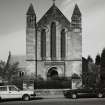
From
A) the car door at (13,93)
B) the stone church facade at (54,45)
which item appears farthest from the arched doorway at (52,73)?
the car door at (13,93)

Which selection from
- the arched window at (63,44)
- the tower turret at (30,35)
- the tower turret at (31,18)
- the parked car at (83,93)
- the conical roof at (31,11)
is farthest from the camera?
the conical roof at (31,11)

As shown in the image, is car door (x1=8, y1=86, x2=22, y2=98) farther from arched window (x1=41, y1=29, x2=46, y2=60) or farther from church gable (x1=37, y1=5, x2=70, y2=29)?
church gable (x1=37, y1=5, x2=70, y2=29)

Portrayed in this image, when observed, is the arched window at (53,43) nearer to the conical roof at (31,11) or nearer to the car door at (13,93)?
the conical roof at (31,11)

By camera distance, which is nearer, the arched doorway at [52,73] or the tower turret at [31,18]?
the arched doorway at [52,73]

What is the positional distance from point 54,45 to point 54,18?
15.6 feet

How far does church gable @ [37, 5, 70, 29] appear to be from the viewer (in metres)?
48.5

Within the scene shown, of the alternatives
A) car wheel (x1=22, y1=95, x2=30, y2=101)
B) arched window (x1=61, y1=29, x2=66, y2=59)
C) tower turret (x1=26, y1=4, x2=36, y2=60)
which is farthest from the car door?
arched window (x1=61, y1=29, x2=66, y2=59)

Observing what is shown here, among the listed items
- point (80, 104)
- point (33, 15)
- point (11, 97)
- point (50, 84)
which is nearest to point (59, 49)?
point (33, 15)

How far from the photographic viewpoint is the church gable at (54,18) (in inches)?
1909

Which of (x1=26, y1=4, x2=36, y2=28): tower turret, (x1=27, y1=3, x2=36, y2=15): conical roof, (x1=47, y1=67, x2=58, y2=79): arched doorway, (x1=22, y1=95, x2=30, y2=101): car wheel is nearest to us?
(x1=22, y1=95, x2=30, y2=101): car wheel

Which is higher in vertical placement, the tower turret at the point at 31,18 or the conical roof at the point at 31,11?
the conical roof at the point at 31,11

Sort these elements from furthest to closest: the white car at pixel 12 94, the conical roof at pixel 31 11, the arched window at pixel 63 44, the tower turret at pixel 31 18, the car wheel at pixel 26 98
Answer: the conical roof at pixel 31 11 < the arched window at pixel 63 44 < the tower turret at pixel 31 18 < the car wheel at pixel 26 98 < the white car at pixel 12 94

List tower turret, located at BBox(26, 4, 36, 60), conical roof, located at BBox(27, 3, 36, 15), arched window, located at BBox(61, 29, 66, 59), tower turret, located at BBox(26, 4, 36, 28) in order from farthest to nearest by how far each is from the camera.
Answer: conical roof, located at BBox(27, 3, 36, 15) < arched window, located at BBox(61, 29, 66, 59) < tower turret, located at BBox(26, 4, 36, 28) < tower turret, located at BBox(26, 4, 36, 60)

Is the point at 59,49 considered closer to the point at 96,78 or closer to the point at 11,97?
the point at 96,78
